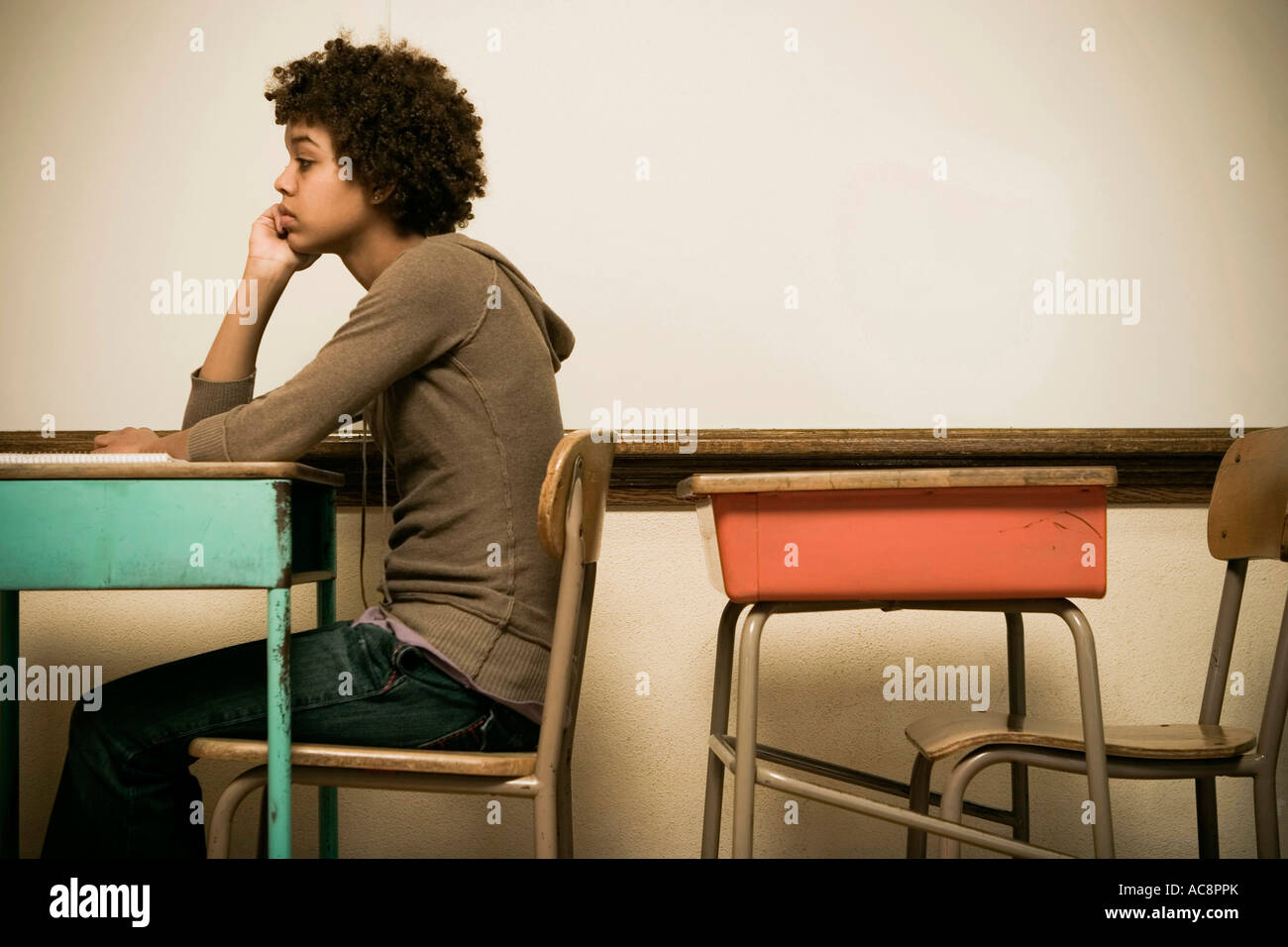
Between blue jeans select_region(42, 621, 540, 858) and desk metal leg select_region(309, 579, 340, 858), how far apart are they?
40 cm

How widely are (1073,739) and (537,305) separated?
85 centimetres

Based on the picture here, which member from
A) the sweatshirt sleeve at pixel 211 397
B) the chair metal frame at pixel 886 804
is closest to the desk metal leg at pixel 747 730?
the chair metal frame at pixel 886 804

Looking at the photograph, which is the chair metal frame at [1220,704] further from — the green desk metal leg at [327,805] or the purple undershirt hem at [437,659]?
the green desk metal leg at [327,805]

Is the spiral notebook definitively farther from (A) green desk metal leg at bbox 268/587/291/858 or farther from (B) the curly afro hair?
(B) the curly afro hair

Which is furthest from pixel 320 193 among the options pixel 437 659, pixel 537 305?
pixel 437 659

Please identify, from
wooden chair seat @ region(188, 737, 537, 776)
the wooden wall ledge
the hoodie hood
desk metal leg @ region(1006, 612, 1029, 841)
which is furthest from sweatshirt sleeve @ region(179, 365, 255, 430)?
desk metal leg @ region(1006, 612, 1029, 841)

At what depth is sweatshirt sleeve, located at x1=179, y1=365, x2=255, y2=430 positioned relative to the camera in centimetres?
148

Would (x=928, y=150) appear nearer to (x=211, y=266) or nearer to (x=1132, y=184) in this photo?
(x=1132, y=184)

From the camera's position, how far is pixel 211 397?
4.87 ft

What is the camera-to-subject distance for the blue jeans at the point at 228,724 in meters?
1.12

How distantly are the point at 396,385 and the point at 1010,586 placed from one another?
76 cm

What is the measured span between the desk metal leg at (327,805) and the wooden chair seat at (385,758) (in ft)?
1.51

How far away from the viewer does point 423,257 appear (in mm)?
1198
